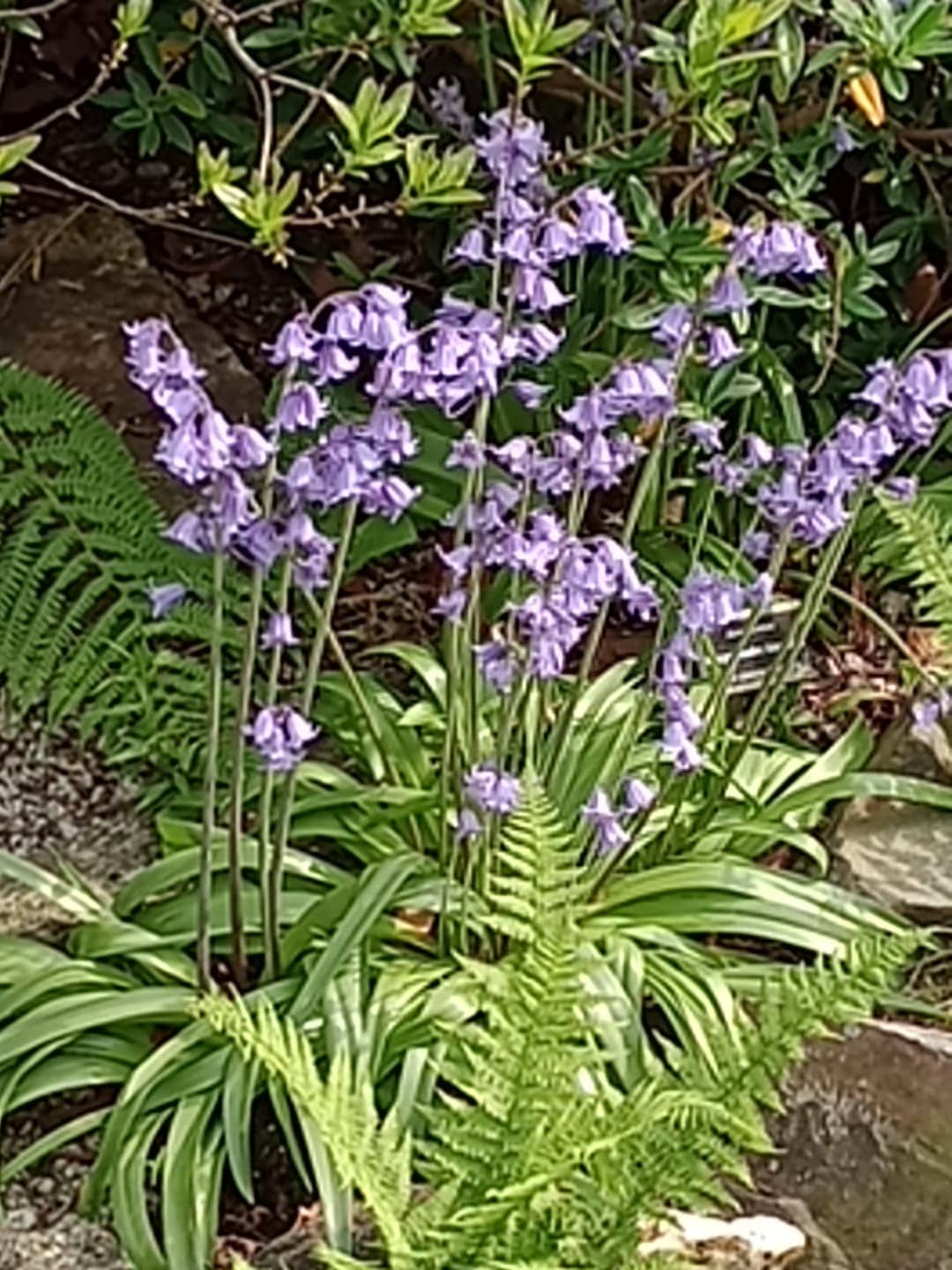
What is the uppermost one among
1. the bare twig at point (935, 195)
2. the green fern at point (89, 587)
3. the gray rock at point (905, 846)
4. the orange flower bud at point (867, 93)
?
the orange flower bud at point (867, 93)

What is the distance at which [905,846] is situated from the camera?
3270 millimetres

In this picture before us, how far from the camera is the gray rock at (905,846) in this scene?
10.5 ft

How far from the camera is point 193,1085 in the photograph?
2803 mm

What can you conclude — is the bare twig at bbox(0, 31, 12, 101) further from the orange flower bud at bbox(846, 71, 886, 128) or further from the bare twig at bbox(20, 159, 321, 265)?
the orange flower bud at bbox(846, 71, 886, 128)

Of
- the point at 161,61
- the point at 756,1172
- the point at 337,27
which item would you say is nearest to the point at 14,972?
the point at 756,1172

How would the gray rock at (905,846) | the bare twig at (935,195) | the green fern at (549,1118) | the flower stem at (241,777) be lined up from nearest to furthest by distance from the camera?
the green fern at (549,1118), the flower stem at (241,777), the gray rock at (905,846), the bare twig at (935,195)

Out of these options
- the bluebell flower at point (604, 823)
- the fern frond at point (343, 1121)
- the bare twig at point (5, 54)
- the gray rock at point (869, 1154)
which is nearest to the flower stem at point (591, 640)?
the bluebell flower at point (604, 823)

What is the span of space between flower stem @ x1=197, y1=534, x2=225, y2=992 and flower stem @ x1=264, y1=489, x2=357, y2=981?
73 mm

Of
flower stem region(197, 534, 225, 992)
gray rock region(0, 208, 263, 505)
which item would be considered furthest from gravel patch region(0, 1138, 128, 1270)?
gray rock region(0, 208, 263, 505)

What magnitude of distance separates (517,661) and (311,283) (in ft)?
5.14

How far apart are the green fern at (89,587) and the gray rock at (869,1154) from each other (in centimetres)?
108

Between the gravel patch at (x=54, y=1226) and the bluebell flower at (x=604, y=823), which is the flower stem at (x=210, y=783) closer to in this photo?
the gravel patch at (x=54, y=1226)

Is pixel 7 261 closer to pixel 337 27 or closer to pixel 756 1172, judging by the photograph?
pixel 337 27

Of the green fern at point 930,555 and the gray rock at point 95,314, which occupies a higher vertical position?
the green fern at point 930,555
